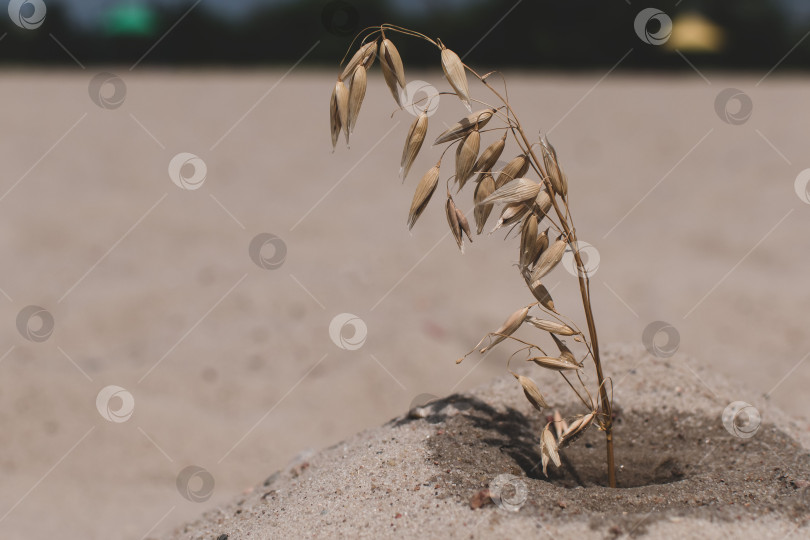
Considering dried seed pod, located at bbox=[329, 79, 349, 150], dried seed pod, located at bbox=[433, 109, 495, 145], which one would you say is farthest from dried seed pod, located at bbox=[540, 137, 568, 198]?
dried seed pod, located at bbox=[329, 79, 349, 150]

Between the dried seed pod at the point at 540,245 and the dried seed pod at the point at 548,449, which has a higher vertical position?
the dried seed pod at the point at 540,245

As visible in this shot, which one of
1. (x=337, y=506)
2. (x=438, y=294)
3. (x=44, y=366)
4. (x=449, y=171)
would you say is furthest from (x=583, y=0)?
(x=337, y=506)

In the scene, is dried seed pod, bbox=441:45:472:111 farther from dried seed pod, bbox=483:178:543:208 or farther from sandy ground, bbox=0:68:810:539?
sandy ground, bbox=0:68:810:539

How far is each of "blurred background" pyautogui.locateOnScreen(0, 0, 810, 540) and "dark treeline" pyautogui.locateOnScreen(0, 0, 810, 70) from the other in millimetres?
972

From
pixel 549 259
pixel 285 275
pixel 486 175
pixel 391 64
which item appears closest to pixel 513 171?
pixel 486 175

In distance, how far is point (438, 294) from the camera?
389cm

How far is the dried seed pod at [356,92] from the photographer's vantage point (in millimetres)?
1380

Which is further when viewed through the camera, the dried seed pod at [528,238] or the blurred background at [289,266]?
the blurred background at [289,266]

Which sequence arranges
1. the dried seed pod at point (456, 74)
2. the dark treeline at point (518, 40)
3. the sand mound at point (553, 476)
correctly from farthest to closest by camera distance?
the dark treeline at point (518, 40) < the sand mound at point (553, 476) < the dried seed pod at point (456, 74)

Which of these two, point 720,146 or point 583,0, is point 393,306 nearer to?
point 720,146

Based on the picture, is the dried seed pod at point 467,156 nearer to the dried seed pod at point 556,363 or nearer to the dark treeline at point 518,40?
the dried seed pod at point 556,363

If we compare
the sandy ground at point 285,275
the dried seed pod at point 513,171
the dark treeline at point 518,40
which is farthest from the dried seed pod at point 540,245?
the dark treeline at point 518,40

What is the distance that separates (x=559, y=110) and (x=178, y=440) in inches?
187

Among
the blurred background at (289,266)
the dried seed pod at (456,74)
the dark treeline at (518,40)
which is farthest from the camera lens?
the dark treeline at (518,40)
